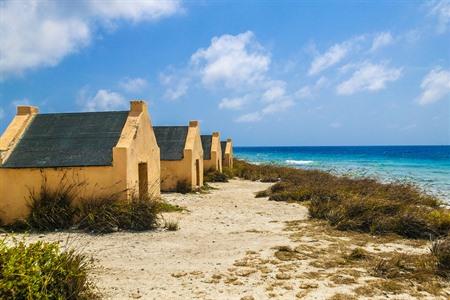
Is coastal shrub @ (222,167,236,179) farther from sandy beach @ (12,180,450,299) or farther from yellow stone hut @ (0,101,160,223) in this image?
sandy beach @ (12,180,450,299)

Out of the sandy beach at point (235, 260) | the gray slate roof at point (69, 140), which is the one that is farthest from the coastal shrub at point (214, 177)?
the sandy beach at point (235, 260)

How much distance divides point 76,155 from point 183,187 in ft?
28.2

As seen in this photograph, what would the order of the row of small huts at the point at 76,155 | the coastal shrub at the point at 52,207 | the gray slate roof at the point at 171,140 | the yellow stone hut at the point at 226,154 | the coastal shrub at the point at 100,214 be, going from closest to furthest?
1. the coastal shrub at the point at 100,214
2. the coastal shrub at the point at 52,207
3. the row of small huts at the point at 76,155
4. the gray slate roof at the point at 171,140
5. the yellow stone hut at the point at 226,154

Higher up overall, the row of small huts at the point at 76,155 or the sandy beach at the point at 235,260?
the row of small huts at the point at 76,155

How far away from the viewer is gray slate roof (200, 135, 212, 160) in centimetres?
2889

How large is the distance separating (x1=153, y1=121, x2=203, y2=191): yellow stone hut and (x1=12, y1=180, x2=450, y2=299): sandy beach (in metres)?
7.42

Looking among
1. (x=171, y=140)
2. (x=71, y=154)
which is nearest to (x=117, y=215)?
(x=71, y=154)

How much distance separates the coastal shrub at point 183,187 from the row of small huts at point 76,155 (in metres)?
4.63

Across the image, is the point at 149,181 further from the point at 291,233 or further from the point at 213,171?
the point at 213,171

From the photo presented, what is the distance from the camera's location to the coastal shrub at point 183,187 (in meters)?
20.1

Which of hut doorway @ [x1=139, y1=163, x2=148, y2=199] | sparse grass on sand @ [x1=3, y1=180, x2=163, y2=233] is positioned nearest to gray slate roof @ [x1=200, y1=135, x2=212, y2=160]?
hut doorway @ [x1=139, y1=163, x2=148, y2=199]

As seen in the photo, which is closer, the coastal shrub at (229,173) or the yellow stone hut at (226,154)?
the coastal shrub at (229,173)

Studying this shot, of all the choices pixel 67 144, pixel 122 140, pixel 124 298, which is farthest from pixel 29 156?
pixel 124 298

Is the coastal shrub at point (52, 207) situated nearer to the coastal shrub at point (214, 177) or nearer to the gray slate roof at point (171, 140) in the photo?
the gray slate roof at point (171, 140)
